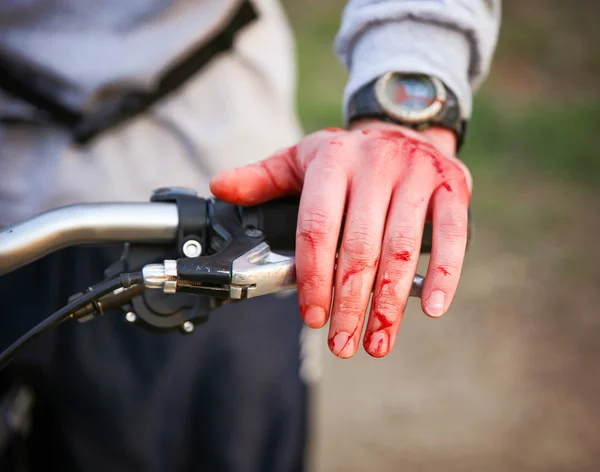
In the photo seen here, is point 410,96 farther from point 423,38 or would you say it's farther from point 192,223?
point 192,223

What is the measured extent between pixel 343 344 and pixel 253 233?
19 centimetres

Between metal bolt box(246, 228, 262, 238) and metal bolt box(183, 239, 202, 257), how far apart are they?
0.07 metres

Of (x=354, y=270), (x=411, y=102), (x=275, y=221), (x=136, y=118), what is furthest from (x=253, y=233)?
(x=136, y=118)

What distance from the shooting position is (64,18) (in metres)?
1.22

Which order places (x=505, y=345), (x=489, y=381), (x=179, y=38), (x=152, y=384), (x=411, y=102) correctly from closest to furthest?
(x=411, y=102) < (x=179, y=38) < (x=152, y=384) < (x=489, y=381) < (x=505, y=345)

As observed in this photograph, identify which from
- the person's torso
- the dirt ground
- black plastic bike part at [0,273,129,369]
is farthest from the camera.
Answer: the dirt ground

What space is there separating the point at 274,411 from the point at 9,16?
0.93 metres

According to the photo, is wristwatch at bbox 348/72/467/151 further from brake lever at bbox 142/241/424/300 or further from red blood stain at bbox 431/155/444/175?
brake lever at bbox 142/241/424/300

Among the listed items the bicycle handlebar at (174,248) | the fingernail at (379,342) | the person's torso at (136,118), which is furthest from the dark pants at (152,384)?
the fingernail at (379,342)

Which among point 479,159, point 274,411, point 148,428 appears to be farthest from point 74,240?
point 479,159

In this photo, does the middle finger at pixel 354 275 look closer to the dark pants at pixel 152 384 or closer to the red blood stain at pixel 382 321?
the red blood stain at pixel 382 321

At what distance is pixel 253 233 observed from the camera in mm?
880

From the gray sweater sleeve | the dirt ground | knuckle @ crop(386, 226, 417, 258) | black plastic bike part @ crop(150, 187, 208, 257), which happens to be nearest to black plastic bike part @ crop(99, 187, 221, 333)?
black plastic bike part @ crop(150, 187, 208, 257)

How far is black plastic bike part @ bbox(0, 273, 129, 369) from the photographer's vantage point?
788 mm
